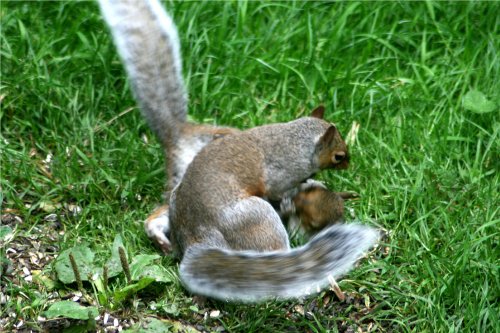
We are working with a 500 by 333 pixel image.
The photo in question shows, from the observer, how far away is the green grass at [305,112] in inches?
133

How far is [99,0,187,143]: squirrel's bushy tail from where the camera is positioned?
149 inches

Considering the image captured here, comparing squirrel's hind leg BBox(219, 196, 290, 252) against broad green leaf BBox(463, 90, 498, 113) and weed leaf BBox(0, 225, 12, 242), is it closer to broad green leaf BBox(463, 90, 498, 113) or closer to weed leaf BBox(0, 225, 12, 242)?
weed leaf BBox(0, 225, 12, 242)

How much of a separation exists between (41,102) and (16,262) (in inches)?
35.2

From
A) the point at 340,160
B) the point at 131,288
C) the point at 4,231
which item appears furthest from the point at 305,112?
the point at 4,231

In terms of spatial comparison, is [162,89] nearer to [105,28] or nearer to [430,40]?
[105,28]

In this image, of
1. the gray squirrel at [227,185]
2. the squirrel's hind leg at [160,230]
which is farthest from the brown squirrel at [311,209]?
the squirrel's hind leg at [160,230]

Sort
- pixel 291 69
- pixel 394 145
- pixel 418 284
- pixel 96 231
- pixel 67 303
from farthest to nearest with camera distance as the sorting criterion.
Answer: pixel 291 69
pixel 394 145
pixel 96 231
pixel 418 284
pixel 67 303

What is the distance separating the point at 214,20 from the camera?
179 inches

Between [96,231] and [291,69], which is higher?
[291,69]

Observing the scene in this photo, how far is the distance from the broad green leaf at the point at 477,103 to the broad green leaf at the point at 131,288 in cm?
162

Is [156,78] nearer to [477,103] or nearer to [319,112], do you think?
[319,112]

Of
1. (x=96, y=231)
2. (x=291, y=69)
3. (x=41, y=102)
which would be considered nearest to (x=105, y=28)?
(x=41, y=102)

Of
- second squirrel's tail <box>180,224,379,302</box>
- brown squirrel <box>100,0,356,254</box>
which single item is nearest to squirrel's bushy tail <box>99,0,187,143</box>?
brown squirrel <box>100,0,356,254</box>

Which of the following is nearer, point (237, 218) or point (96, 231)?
point (237, 218)
